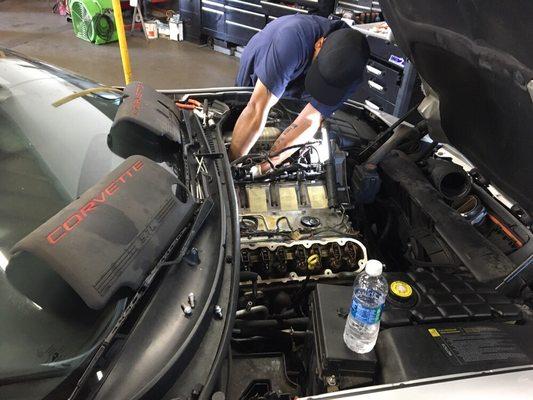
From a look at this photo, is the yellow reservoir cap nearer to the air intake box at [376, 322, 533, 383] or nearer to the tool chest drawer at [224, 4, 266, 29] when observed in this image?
the air intake box at [376, 322, 533, 383]

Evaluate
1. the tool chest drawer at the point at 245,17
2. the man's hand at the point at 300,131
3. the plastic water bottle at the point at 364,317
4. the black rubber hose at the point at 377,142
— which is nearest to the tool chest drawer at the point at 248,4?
the tool chest drawer at the point at 245,17

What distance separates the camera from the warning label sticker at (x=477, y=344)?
1.11 metres

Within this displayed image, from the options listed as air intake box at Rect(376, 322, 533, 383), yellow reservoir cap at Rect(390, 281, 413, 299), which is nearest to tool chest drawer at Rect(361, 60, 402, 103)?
yellow reservoir cap at Rect(390, 281, 413, 299)

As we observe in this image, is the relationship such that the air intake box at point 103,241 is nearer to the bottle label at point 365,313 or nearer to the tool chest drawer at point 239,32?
the bottle label at point 365,313

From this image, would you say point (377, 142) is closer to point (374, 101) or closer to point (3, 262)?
point (3, 262)

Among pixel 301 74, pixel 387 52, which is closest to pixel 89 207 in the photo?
pixel 301 74

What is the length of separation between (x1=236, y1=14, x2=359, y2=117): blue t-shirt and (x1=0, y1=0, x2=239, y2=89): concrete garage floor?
2.58 meters

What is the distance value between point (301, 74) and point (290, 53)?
19 centimetres


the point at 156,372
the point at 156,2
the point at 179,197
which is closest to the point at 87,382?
the point at 156,372

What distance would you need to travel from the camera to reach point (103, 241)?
92 centimetres

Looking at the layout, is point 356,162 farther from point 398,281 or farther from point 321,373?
point 321,373

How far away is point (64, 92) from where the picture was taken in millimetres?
1484

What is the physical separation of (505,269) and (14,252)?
148 centimetres

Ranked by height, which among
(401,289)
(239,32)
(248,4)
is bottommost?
(239,32)
